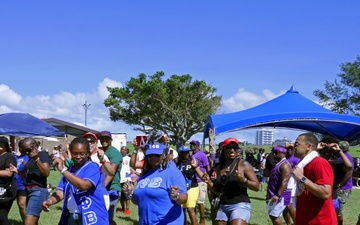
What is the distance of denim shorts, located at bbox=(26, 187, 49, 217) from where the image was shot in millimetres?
7145

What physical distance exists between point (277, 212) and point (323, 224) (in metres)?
3.34

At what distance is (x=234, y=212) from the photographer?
6.01 meters

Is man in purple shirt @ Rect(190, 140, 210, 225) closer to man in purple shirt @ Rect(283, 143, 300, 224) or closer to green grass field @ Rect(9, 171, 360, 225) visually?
green grass field @ Rect(9, 171, 360, 225)

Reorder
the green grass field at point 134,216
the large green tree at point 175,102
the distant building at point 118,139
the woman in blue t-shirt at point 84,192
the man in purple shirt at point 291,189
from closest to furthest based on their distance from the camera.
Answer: the woman in blue t-shirt at point 84,192, the man in purple shirt at point 291,189, the green grass field at point 134,216, the distant building at point 118,139, the large green tree at point 175,102

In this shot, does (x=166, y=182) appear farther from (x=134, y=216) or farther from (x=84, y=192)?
(x=134, y=216)

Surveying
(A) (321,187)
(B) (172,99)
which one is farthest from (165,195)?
(B) (172,99)

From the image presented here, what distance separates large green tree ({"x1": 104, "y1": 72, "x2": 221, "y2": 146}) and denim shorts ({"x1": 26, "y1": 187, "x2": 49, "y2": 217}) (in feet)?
111

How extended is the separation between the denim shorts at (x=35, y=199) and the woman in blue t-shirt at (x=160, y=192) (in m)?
2.89

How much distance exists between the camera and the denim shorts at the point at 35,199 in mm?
7145

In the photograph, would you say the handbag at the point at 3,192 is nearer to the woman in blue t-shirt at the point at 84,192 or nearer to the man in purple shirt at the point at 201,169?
the woman in blue t-shirt at the point at 84,192

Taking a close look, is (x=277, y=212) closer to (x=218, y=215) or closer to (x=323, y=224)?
(x=218, y=215)

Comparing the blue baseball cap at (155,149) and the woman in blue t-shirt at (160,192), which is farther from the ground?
the blue baseball cap at (155,149)

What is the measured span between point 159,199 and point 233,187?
65.9 inches

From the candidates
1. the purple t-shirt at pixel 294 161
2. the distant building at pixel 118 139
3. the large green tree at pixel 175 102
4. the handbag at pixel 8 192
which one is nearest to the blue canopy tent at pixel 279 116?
the purple t-shirt at pixel 294 161
